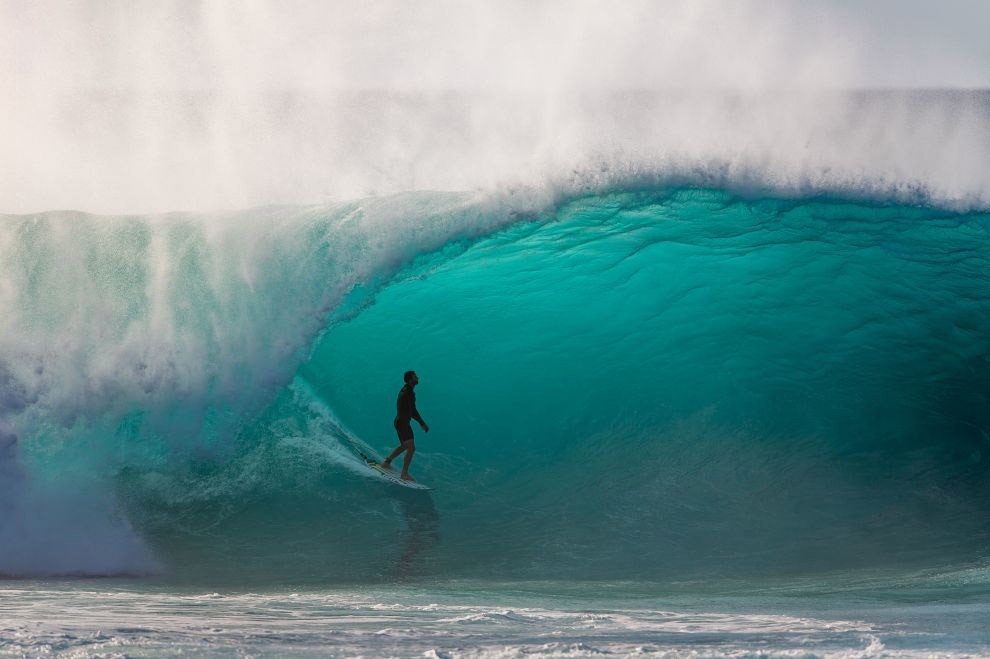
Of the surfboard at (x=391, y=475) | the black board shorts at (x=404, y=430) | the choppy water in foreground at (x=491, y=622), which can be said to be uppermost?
the black board shorts at (x=404, y=430)

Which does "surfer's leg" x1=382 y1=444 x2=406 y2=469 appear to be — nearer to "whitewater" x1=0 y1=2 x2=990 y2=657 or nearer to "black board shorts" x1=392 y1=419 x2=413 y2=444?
"black board shorts" x1=392 y1=419 x2=413 y2=444

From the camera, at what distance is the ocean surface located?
5.02m

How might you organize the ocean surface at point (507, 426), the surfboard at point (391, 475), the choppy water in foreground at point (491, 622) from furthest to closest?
the surfboard at point (391, 475)
the ocean surface at point (507, 426)
the choppy water in foreground at point (491, 622)

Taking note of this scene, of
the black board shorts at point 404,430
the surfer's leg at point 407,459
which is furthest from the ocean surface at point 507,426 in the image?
the black board shorts at point 404,430

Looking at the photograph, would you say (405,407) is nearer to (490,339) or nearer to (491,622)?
(490,339)

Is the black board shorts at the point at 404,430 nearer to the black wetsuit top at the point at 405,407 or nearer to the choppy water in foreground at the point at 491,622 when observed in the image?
the black wetsuit top at the point at 405,407

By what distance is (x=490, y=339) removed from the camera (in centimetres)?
955

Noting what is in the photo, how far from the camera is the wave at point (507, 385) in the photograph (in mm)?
6789

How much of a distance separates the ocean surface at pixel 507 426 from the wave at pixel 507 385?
0.03 m

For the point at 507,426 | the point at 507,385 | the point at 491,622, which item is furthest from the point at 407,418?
the point at 491,622

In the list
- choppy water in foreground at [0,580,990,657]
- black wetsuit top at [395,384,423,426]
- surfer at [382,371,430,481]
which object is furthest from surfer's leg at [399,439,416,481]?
choppy water in foreground at [0,580,990,657]

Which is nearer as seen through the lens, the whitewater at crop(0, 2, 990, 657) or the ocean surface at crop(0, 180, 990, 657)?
the ocean surface at crop(0, 180, 990, 657)

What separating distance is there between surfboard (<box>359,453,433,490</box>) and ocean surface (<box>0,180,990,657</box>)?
0.45 ft

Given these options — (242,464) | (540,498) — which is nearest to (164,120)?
(242,464)
